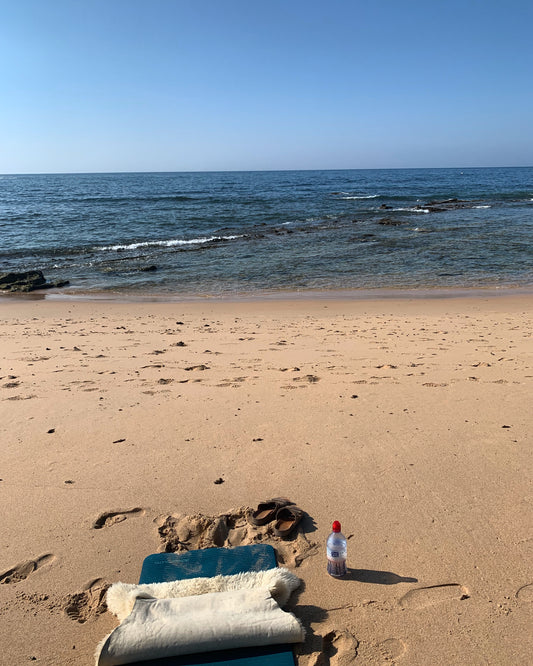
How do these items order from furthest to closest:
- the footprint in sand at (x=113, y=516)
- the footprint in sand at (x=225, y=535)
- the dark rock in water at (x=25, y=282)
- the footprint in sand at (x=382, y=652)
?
the dark rock in water at (x=25, y=282) → the footprint in sand at (x=113, y=516) → the footprint in sand at (x=225, y=535) → the footprint in sand at (x=382, y=652)

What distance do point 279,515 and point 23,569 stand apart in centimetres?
157

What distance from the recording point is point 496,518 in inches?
124

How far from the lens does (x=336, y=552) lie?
2789mm

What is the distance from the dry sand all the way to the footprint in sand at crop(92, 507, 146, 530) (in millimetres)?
11

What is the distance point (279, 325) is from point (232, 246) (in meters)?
11.5

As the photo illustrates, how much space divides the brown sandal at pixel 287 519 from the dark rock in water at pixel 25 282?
12.4m

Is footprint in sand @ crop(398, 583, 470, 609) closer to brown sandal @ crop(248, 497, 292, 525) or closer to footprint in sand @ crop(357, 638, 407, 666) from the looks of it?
footprint in sand @ crop(357, 638, 407, 666)

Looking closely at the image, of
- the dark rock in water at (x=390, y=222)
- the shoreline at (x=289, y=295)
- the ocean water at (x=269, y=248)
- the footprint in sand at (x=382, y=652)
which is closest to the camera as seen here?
the footprint in sand at (x=382, y=652)

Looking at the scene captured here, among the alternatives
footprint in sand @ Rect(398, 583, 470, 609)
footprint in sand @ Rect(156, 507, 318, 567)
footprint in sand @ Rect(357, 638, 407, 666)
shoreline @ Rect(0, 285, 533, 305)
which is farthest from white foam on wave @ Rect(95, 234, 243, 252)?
footprint in sand @ Rect(357, 638, 407, 666)

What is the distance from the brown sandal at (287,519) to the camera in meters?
3.11

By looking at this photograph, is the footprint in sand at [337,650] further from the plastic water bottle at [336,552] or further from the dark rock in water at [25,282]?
the dark rock in water at [25,282]

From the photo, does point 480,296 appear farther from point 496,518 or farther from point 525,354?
point 496,518

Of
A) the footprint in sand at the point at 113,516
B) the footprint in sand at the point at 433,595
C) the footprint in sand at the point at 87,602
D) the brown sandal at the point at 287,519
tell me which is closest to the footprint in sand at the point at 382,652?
the footprint in sand at the point at 433,595

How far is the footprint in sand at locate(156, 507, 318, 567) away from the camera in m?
3.00
